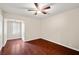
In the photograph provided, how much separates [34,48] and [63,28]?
2.08ft

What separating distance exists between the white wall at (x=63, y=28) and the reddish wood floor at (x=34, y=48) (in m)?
0.10

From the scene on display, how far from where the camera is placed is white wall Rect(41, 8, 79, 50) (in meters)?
1.79

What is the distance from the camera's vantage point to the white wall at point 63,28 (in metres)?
1.79

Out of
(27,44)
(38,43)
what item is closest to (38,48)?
(38,43)

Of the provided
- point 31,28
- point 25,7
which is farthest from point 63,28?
point 25,7

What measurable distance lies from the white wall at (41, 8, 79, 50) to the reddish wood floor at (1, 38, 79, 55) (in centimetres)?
10

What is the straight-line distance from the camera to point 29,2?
1770 mm

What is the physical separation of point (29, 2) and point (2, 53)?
3.28ft

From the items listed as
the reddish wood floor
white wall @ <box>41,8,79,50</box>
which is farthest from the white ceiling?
the reddish wood floor

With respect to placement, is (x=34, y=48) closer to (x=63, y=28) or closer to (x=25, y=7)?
(x=63, y=28)

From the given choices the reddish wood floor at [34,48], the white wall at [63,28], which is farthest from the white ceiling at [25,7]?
the reddish wood floor at [34,48]

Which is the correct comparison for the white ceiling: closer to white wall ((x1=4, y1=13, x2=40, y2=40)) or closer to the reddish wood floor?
white wall ((x1=4, y1=13, x2=40, y2=40))

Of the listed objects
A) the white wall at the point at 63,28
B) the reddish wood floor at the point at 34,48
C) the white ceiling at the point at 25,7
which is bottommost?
the reddish wood floor at the point at 34,48

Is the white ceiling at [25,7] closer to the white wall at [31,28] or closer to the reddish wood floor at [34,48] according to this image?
the white wall at [31,28]
